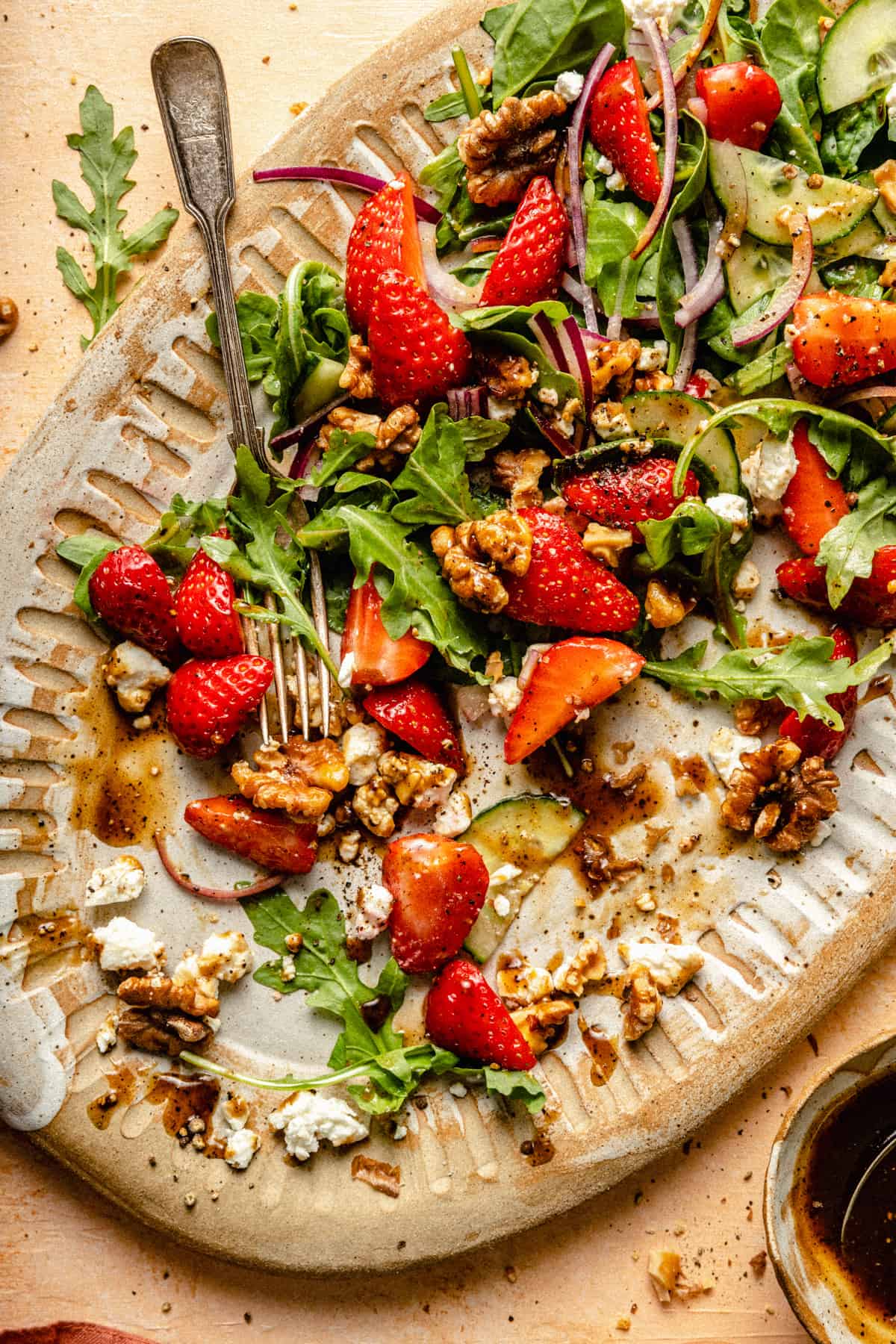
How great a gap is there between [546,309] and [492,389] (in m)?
0.23

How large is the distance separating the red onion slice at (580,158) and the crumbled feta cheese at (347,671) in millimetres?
1025

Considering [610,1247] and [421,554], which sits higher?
[421,554]

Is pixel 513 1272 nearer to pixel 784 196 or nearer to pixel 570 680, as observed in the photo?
pixel 570 680

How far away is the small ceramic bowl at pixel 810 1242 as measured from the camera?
2387mm

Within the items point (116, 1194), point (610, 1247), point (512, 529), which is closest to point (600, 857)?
point (512, 529)

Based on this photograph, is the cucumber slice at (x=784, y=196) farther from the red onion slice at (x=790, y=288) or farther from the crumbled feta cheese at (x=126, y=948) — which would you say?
the crumbled feta cheese at (x=126, y=948)

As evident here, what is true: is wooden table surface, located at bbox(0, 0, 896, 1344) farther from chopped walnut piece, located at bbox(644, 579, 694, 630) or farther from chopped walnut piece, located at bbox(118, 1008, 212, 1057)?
chopped walnut piece, located at bbox(644, 579, 694, 630)

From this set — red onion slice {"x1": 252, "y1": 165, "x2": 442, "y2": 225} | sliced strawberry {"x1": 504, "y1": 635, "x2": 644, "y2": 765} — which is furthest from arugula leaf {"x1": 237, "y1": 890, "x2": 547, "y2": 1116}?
red onion slice {"x1": 252, "y1": 165, "x2": 442, "y2": 225}

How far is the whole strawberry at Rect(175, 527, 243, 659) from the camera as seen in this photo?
2475mm

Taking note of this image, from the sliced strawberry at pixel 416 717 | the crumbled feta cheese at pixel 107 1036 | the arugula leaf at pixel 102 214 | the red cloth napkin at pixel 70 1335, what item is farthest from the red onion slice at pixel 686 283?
the red cloth napkin at pixel 70 1335

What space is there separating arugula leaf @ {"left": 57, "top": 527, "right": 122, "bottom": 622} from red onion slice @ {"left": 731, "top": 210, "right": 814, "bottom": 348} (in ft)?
5.39

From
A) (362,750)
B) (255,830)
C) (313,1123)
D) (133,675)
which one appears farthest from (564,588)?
(313,1123)

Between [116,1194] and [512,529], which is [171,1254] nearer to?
[116,1194]

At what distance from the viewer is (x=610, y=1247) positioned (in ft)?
8.70
